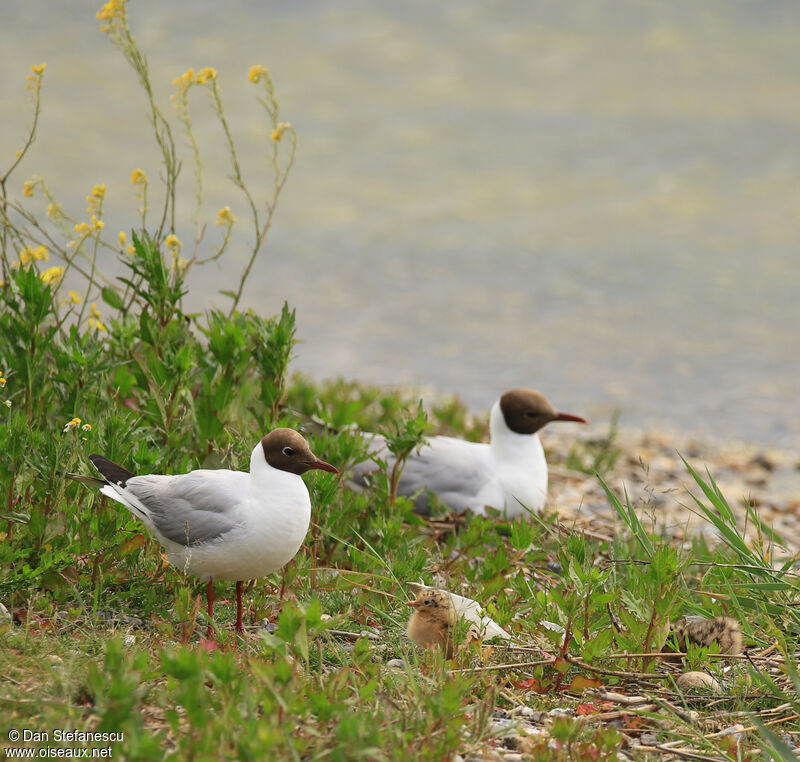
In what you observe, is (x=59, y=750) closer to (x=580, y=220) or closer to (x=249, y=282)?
(x=249, y=282)

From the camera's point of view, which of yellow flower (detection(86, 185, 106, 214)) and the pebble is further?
the pebble

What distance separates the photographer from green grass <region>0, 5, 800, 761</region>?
107 inches

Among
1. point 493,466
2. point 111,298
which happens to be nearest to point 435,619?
point 493,466

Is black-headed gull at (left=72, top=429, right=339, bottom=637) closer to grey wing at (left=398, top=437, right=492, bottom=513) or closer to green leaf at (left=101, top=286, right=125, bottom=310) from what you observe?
green leaf at (left=101, top=286, right=125, bottom=310)

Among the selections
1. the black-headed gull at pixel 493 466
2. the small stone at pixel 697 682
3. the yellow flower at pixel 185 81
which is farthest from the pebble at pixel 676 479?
the yellow flower at pixel 185 81

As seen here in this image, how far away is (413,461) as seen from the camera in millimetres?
5898

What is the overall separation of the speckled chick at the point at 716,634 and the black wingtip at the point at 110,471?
7.23ft

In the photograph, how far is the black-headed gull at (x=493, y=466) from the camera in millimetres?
5805

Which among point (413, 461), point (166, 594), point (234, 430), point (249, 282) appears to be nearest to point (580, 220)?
point (249, 282)

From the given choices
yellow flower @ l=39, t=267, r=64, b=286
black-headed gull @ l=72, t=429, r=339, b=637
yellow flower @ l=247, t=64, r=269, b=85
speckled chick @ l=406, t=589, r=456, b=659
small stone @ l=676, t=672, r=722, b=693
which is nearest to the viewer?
small stone @ l=676, t=672, r=722, b=693

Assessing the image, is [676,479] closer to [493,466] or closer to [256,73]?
[493,466]

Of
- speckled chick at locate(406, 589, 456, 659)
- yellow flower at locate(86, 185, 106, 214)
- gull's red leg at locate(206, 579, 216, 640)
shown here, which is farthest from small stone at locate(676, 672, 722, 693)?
yellow flower at locate(86, 185, 106, 214)

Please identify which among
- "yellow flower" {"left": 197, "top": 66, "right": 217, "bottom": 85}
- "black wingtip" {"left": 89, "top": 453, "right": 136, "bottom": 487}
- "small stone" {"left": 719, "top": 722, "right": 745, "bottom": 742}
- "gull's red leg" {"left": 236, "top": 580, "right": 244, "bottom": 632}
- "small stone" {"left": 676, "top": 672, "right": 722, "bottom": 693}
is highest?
"yellow flower" {"left": 197, "top": 66, "right": 217, "bottom": 85}

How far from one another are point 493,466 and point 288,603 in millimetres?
3122
